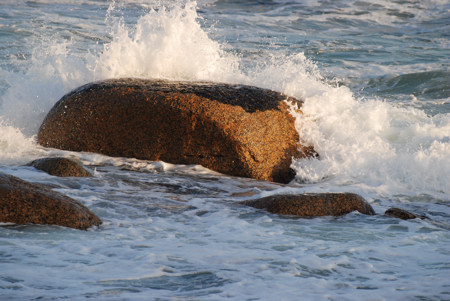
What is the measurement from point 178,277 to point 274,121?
318 centimetres

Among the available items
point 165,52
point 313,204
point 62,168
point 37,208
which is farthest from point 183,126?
point 37,208

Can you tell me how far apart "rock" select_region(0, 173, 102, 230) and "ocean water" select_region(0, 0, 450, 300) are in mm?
91

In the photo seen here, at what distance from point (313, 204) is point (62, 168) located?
2089 mm

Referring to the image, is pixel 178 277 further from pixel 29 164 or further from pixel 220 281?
pixel 29 164

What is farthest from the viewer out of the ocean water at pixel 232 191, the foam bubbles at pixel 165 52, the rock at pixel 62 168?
the foam bubbles at pixel 165 52

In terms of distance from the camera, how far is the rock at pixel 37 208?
11.1 feet

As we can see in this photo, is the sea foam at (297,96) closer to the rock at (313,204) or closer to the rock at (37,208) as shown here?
the rock at (313,204)

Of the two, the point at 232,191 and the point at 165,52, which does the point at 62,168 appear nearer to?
the point at 232,191

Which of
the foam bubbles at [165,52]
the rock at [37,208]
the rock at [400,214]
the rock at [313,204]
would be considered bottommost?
the rock at [400,214]

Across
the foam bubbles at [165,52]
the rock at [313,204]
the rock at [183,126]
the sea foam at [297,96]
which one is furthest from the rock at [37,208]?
the foam bubbles at [165,52]

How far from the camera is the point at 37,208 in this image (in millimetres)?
3443

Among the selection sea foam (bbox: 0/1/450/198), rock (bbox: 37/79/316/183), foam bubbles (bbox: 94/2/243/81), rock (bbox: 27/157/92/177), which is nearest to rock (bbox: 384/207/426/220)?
sea foam (bbox: 0/1/450/198)

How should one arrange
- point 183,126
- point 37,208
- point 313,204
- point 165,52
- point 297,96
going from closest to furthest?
point 37,208 < point 313,204 < point 183,126 < point 297,96 < point 165,52

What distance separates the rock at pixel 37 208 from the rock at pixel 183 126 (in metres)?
1.94
